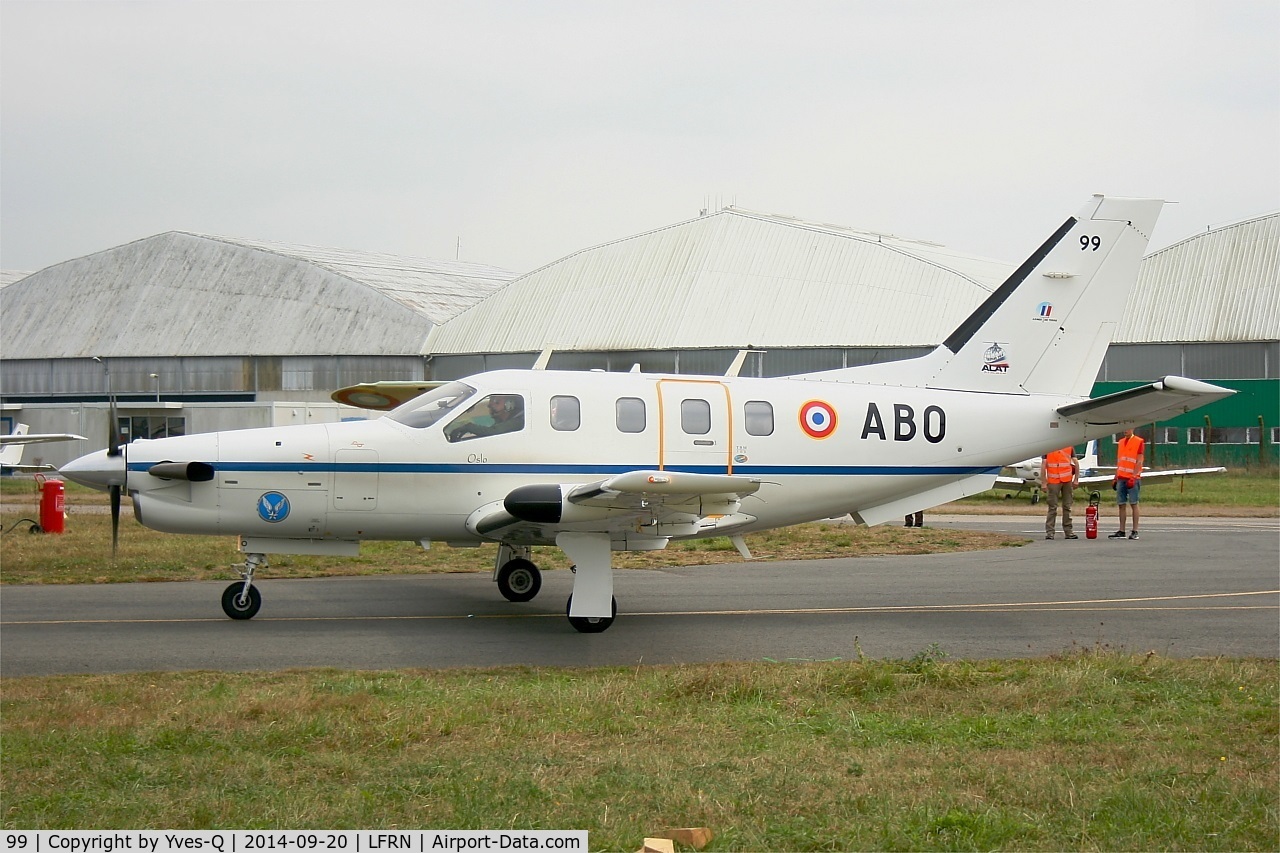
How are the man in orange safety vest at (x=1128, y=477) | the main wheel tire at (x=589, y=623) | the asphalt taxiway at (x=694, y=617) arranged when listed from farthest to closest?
the man in orange safety vest at (x=1128, y=477) < the main wheel tire at (x=589, y=623) < the asphalt taxiway at (x=694, y=617)

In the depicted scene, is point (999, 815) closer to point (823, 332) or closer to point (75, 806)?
point (75, 806)

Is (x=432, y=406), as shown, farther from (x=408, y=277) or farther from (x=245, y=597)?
(x=408, y=277)

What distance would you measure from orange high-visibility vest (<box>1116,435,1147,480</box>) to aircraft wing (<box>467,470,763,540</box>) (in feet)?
42.5

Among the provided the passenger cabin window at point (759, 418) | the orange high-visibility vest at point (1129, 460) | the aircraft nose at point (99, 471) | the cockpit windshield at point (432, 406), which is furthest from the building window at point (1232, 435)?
the aircraft nose at point (99, 471)

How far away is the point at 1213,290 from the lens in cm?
5131

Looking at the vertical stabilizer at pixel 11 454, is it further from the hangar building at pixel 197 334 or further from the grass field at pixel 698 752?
the grass field at pixel 698 752

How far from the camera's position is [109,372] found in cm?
5594

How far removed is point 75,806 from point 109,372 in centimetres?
5472

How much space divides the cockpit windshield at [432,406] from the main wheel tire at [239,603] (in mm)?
2498

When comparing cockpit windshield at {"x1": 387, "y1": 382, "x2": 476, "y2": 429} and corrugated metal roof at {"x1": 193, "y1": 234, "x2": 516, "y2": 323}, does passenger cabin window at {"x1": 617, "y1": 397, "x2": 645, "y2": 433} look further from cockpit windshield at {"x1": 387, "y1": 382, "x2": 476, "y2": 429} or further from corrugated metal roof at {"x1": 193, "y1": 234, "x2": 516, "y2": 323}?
corrugated metal roof at {"x1": 193, "y1": 234, "x2": 516, "y2": 323}

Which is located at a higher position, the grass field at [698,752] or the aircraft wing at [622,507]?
the aircraft wing at [622,507]

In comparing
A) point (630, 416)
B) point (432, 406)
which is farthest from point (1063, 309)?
point (432, 406)

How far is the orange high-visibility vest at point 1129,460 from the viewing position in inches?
911
